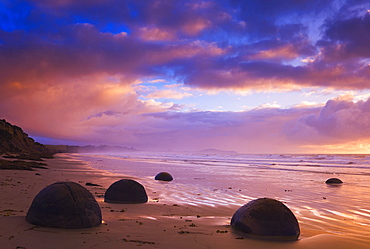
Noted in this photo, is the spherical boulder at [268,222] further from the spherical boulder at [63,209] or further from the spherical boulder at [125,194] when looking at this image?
the spherical boulder at [125,194]

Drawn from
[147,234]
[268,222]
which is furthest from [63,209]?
[268,222]

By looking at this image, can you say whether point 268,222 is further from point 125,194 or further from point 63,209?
point 125,194

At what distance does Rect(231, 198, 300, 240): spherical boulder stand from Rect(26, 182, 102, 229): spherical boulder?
3.19 m

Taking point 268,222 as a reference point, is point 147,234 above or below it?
below

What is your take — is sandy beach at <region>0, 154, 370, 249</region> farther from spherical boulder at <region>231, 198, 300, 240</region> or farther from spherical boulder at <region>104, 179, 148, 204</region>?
spherical boulder at <region>104, 179, 148, 204</region>

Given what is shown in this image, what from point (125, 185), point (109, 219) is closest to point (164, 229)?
point (109, 219)

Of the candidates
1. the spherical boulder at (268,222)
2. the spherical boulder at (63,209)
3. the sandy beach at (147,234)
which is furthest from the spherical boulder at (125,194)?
the spherical boulder at (268,222)

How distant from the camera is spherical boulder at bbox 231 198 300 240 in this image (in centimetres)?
621

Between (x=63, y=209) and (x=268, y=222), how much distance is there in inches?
164

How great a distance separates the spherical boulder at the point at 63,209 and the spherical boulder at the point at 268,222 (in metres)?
3.19

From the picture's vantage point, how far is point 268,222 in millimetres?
6289

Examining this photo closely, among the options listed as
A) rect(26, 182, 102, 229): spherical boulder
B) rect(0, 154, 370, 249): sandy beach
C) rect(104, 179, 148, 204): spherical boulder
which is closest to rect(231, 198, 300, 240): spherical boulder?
rect(0, 154, 370, 249): sandy beach

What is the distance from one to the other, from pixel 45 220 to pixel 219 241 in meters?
3.36

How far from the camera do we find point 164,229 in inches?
253
